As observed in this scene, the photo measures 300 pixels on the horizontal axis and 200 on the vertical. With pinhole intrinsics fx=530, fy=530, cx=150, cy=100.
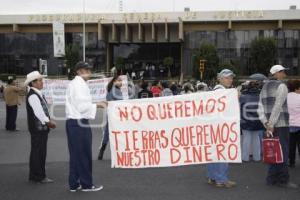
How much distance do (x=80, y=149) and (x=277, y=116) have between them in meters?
2.83

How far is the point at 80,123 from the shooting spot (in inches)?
285

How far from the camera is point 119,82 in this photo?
33.4 feet

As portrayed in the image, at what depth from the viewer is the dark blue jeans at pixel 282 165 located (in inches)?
302

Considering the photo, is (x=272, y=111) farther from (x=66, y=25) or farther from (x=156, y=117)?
(x=66, y=25)

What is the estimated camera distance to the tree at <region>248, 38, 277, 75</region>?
187 ft

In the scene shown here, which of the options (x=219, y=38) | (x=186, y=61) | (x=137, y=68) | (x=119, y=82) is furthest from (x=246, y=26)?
(x=119, y=82)

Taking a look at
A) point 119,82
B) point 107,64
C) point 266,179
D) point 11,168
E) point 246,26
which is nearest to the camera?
point 266,179

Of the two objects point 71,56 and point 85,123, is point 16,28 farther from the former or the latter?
point 85,123

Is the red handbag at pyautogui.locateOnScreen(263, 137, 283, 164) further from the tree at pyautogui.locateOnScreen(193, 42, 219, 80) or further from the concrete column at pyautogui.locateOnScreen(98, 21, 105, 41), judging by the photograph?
the concrete column at pyautogui.locateOnScreen(98, 21, 105, 41)

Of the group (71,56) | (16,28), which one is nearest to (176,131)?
(71,56)

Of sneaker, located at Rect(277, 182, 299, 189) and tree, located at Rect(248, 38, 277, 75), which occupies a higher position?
tree, located at Rect(248, 38, 277, 75)

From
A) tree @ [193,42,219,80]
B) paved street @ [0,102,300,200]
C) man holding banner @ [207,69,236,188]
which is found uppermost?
tree @ [193,42,219,80]

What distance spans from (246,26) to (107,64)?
58.6ft

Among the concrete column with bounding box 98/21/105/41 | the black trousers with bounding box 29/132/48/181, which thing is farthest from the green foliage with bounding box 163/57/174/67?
the black trousers with bounding box 29/132/48/181
